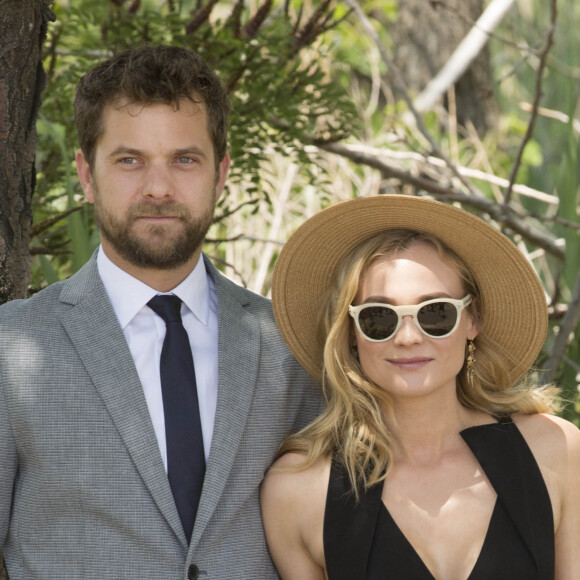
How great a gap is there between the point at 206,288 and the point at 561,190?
1.71 metres

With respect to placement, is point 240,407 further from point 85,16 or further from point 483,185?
point 483,185

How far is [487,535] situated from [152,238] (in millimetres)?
1111

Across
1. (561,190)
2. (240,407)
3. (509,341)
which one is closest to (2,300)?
(240,407)

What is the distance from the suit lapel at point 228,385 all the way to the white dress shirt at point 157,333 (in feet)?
0.15

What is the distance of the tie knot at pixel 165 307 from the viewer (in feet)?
7.57

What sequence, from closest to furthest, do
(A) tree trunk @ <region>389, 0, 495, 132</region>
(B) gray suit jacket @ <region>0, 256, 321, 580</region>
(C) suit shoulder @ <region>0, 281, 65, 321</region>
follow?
(B) gray suit jacket @ <region>0, 256, 321, 580</region>, (C) suit shoulder @ <region>0, 281, 65, 321</region>, (A) tree trunk @ <region>389, 0, 495, 132</region>

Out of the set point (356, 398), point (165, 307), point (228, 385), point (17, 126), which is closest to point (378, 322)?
point (356, 398)

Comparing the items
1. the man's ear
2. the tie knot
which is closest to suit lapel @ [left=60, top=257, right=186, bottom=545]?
the tie knot

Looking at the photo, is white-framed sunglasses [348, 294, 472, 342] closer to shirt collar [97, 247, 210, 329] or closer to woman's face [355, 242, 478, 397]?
woman's face [355, 242, 478, 397]

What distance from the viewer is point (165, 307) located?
2.31 metres

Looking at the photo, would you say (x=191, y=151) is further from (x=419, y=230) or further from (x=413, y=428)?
(x=413, y=428)

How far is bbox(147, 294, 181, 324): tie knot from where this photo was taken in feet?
7.57

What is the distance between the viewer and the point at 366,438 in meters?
2.46

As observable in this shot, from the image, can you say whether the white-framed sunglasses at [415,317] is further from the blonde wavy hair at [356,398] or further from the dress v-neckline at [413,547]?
the dress v-neckline at [413,547]
